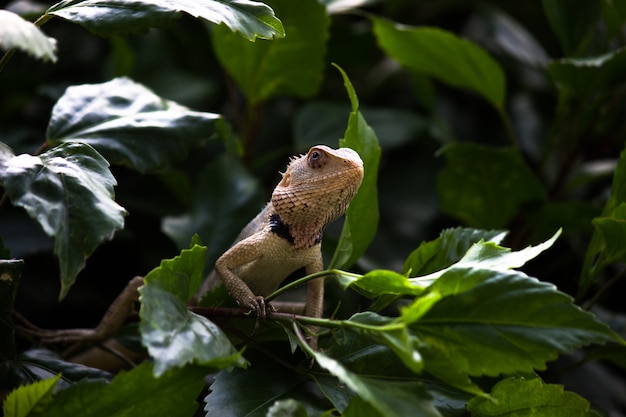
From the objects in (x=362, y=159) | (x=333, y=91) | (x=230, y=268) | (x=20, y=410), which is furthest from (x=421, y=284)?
(x=333, y=91)

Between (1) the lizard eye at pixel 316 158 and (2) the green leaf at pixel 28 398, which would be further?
(1) the lizard eye at pixel 316 158

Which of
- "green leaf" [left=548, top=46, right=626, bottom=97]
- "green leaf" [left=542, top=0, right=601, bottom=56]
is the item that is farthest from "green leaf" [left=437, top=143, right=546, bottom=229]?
"green leaf" [left=542, top=0, right=601, bottom=56]

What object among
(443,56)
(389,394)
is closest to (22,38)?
(389,394)

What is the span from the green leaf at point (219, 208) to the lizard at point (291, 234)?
0.55 ft

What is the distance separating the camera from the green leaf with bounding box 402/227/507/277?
44.5 inches

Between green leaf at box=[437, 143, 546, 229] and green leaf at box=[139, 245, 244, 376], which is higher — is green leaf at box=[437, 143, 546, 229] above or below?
below

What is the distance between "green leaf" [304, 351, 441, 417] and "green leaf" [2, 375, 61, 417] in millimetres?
361

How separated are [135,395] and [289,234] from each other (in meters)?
0.48

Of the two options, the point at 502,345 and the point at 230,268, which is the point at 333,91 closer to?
the point at 230,268

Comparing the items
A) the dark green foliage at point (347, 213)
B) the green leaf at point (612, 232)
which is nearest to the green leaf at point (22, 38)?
the dark green foliage at point (347, 213)

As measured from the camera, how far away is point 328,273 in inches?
37.6

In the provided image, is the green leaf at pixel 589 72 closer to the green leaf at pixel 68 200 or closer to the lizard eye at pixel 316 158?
the lizard eye at pixel 316 158

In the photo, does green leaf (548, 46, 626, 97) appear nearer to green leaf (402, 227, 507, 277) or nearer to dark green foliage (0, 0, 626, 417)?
dark green foliage (0, 0, 626, 417)

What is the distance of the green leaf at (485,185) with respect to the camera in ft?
5.33
